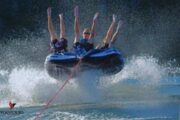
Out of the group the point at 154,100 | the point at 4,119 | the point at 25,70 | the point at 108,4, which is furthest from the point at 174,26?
the point at 4,119

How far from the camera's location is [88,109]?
764 cm

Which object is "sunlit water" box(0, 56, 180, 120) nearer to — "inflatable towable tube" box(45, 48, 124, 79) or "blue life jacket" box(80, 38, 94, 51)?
"inflatable towable tube" box(45, 48, 124, 79)

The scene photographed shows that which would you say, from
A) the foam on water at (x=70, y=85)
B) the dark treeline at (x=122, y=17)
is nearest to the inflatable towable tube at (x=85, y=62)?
the foam on water at (x=70, y=85)

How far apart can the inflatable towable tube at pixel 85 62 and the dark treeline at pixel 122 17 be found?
11795mm

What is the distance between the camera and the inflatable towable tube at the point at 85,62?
29.1ft

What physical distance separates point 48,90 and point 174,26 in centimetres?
1658

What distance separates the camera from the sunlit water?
723 cm

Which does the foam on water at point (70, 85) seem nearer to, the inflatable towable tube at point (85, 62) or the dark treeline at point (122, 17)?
the inflatable towable tube at point (85, 62)

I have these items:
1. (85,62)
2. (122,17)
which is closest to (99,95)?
(85,62)

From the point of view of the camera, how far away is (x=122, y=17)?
2666 centimetres

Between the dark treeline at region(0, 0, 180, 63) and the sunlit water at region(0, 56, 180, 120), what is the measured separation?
1071 centimetres

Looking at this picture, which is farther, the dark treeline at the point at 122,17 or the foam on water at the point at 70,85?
the dark treeline at the point at 122,17

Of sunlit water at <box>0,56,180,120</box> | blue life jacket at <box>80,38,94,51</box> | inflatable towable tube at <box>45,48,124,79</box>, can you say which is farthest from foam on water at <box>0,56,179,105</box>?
blue life jacket at <box>80,38,94,51</box>

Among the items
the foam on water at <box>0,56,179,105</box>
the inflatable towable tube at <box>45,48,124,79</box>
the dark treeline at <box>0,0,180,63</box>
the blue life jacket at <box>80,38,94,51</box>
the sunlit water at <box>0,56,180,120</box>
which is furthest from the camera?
the dark treeline at <box>0,0,180,63</box>
